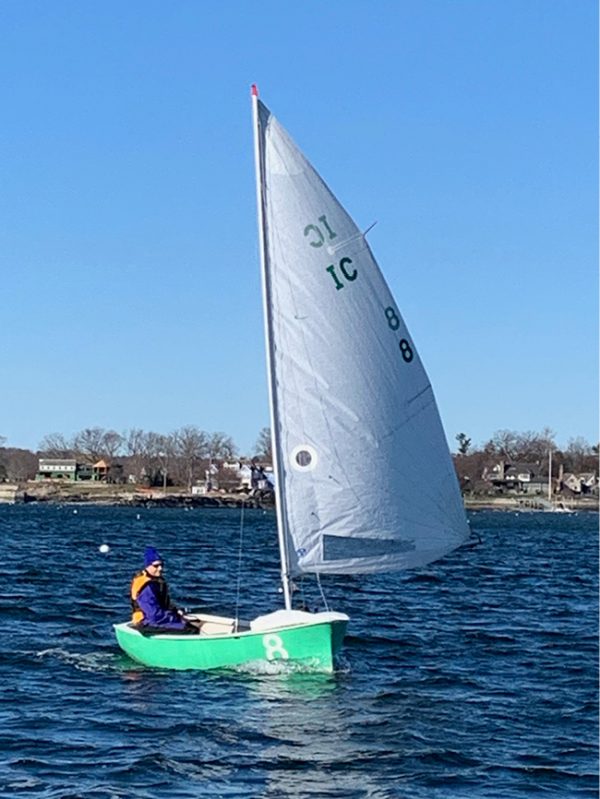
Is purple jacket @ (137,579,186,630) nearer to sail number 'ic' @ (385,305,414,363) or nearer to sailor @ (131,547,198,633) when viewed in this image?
sailor @ (131,547,198,633)

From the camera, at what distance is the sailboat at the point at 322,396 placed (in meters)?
19.2

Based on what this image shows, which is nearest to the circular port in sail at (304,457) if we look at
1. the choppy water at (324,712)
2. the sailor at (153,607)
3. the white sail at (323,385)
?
the white sail at (323,385)

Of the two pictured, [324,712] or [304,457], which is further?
[304,457]

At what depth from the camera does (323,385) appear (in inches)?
758

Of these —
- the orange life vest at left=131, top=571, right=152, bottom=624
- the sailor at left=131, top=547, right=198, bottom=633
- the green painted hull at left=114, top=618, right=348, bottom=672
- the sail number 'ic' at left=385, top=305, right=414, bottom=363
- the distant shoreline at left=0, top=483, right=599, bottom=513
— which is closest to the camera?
the green painted hull at left=114, top=618, right=348, bottom=672

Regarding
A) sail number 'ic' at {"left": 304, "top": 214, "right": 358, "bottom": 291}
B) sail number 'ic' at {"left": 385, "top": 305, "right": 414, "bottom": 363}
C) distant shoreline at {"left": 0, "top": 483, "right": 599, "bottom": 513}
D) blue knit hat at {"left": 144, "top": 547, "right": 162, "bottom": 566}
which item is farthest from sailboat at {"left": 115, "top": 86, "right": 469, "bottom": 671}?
distant shoreline at {"left": 0, "top": 483, "right": 599, "bottom": 513}

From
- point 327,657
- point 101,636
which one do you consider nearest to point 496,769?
point 327,657

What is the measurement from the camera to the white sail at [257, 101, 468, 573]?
1920 centimetres

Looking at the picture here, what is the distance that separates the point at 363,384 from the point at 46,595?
15.5 m

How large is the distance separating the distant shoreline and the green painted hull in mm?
150646

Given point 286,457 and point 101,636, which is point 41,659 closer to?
point 101,636

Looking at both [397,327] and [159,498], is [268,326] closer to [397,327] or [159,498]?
[397,327]

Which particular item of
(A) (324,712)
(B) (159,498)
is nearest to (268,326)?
(A) (324,712)

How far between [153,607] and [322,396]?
13.4 ft
